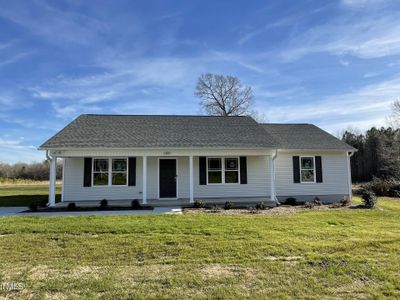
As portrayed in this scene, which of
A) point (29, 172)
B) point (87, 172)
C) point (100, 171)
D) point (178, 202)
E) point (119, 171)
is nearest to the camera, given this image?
point (178, 202)

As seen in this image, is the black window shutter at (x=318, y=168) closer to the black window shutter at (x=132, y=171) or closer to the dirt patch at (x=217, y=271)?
the black window shutter at (x=132, y=171)

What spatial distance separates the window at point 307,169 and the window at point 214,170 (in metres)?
4.47

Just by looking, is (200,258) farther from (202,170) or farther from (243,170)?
(243,170)

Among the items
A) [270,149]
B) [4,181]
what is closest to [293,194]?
[270,149]

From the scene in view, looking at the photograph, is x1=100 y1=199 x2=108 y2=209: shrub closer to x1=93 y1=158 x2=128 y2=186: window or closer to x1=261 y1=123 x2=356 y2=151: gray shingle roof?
x1=93 y1=158 x2=128 y2=186: window

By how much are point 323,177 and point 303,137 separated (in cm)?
268

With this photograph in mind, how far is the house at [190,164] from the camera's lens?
14.5 meters

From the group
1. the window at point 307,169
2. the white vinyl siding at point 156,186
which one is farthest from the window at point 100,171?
the window at point 307,169

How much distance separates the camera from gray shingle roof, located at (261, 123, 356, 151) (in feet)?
53.9

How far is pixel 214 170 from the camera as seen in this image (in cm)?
1575

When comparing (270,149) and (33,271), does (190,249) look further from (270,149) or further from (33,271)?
(270,149)

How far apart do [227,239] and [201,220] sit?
7.64 feet

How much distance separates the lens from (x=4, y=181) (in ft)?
126

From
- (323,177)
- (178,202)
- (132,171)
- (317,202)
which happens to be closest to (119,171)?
(132,171)
